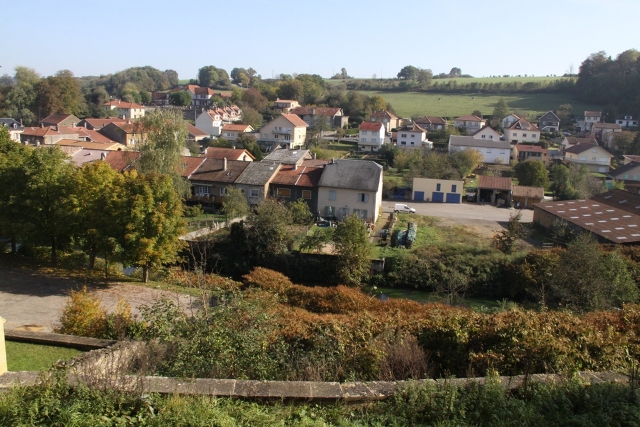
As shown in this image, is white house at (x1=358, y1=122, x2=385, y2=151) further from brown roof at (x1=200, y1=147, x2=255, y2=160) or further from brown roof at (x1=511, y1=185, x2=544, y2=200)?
brown roof at (x1=200, y1=147, x2=255, y2=160)

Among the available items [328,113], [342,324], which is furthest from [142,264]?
[328,113]

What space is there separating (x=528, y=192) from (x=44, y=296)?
1260 inches

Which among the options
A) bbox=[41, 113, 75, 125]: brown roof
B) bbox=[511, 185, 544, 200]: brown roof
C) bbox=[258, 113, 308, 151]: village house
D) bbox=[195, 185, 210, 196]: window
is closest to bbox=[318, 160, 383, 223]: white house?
bbox=[195, 185, 210, 196]: window

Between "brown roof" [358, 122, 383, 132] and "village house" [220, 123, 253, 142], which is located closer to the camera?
"brown roof" [358, 122, 383, 132]

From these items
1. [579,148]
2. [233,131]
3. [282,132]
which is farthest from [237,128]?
[579,148]

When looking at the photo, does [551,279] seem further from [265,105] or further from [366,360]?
[265,105]

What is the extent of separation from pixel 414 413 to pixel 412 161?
41008 millimetres

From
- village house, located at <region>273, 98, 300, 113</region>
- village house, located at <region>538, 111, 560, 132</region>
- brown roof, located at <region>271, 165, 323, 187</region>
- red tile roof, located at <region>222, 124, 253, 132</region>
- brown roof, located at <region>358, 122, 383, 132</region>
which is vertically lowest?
brown roof, located at <region>271, 165, 323, 187</region>

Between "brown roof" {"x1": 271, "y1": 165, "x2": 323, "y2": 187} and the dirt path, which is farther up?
"brown roof" {"x1": 271, "y1": 165, "x2": 323, "y2": 187}

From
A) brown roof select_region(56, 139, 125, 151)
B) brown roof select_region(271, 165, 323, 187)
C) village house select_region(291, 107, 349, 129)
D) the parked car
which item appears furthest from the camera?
village house select_region(291, 107, 349, 129)

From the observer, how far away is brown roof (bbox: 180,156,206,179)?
31.6 meters

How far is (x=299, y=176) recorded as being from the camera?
31188mm

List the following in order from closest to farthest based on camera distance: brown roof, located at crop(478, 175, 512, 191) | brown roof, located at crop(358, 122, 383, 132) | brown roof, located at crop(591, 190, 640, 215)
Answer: brown roof, located at crop(591, 190, 640, 215)
brown roof, located at crop(478, 175, 512, 191)
brown roof, located at crop(358, 122, 383, 132)

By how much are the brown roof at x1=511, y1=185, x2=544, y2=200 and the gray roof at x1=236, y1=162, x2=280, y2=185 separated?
17.7 m
